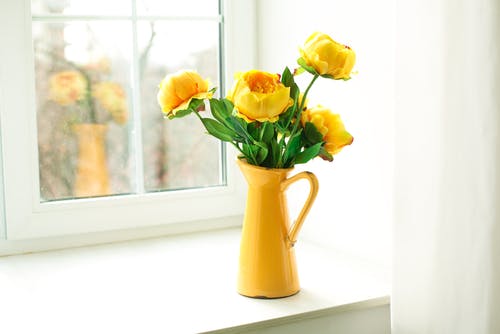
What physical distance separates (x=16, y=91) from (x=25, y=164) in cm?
16

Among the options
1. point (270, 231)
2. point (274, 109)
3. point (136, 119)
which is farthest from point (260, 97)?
point (136, 119)

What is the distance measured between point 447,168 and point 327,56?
0.26m

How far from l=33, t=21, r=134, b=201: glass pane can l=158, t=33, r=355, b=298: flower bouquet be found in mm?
489

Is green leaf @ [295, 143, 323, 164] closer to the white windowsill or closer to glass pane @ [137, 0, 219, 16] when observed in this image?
the white windowsill

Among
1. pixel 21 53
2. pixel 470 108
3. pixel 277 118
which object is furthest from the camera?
pixel 21 53

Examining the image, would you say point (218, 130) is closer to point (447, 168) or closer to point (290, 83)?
point (290, 83)

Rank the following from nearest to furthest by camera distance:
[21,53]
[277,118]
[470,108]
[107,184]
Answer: [470,108] < [277,118] < [21,53] < [107,184]

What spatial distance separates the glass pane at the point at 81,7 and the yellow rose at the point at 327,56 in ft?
2.17

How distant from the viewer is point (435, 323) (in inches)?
42.6

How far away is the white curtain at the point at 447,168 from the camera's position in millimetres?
987

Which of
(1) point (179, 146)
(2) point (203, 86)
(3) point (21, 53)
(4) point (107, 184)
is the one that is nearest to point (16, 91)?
(3) point (21, 53)

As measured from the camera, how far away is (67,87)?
1.58 metres

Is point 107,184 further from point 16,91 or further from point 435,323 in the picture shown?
point 435,323

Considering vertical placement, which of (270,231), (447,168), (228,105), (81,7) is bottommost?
(270,231)
